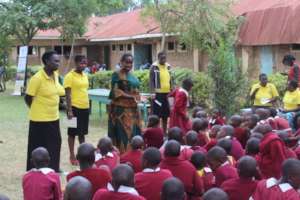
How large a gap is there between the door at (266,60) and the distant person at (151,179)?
533 inches

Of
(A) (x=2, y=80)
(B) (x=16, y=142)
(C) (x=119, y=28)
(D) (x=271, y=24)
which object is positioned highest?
(C) (x=119, y=28)

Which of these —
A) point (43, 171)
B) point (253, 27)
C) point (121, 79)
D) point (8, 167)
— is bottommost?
point (8, 167)

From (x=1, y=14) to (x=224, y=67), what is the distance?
441 inches

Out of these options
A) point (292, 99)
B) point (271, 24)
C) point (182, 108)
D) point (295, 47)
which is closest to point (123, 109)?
point (182, 108)

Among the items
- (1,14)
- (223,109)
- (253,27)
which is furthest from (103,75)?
(223,109)

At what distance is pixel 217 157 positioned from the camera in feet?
15.7

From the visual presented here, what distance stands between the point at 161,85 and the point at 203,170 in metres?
4.23

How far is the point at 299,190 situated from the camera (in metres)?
3.85

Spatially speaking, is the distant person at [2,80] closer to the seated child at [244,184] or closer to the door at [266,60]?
the door at [266,60]

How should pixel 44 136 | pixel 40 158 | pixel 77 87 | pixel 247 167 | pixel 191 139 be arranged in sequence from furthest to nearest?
pixel 77 87, pixel 44 136, pixel 191 139, pixel 40 158, pixel 247 167

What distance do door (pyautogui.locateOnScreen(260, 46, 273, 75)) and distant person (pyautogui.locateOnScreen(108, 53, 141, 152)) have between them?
36.1ft

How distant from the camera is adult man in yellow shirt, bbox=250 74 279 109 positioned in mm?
8992

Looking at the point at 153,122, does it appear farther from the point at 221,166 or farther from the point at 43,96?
the point at 221,166

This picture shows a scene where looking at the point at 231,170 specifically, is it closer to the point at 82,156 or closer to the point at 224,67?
the point at 82,156
